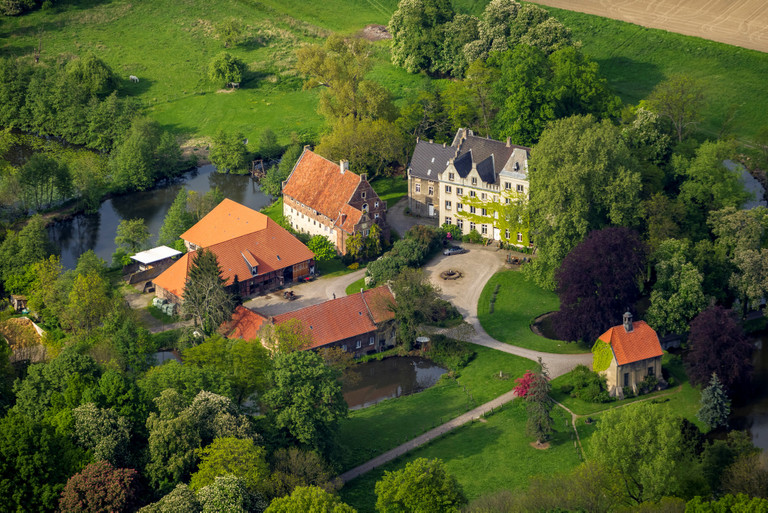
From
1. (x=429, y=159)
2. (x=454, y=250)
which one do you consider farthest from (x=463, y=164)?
(x=454, y=250)

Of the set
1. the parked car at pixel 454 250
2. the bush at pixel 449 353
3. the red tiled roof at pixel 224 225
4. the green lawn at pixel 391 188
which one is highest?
the red tiled roof at pixel 224 225

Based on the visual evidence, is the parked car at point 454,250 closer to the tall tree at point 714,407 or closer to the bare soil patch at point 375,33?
the tall tree at point 714,407

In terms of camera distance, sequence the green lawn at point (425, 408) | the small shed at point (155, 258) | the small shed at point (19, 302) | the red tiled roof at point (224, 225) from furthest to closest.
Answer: the red tiled roof at point (224, 225)
the small shed at point (155, 258)
the small shed at point (19, 302)
the green lawn at point (425, 408)

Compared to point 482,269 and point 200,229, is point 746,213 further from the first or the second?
point 200,229

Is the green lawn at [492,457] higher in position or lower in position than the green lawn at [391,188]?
lower

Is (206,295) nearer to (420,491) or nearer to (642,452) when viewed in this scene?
(420,491)

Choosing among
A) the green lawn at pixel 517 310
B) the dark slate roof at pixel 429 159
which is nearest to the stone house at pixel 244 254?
the dark slate roof at pixel 429 159

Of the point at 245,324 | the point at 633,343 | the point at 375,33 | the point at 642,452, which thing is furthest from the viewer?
the point at 375,33
